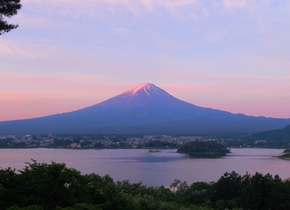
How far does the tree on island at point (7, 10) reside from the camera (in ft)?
18.3

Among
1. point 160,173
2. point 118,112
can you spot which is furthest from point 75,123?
point 160,173

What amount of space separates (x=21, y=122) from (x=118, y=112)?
1727 cm

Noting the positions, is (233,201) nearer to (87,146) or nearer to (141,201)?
(141,201)

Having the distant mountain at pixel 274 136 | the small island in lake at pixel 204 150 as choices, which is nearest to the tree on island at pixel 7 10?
the small island in lake at pixel 204 150

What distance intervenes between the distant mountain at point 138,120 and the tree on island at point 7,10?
57530mm

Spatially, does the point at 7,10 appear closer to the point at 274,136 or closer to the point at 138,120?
the point at 274,136

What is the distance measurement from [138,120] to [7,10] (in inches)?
2862

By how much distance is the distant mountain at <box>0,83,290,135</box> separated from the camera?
69125 mm

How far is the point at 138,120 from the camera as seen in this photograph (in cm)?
7825

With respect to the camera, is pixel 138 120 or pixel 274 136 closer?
pixel 274 136

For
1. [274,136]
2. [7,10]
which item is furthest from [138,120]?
[7,10]

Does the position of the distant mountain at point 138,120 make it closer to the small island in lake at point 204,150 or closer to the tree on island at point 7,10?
the small island in lake at point 204,150

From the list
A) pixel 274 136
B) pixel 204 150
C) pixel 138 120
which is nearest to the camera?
pixel 204 150

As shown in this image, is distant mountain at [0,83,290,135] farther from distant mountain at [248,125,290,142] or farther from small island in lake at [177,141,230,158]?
small island in lake at [177,141,230,158]
